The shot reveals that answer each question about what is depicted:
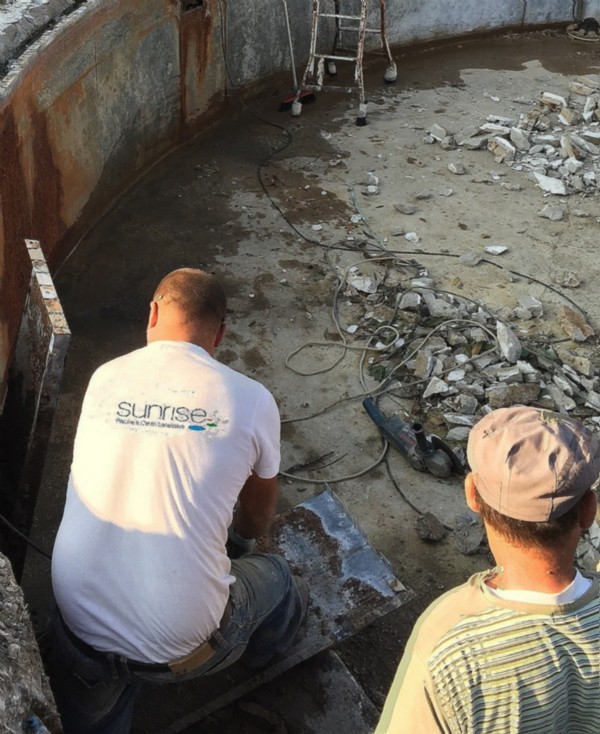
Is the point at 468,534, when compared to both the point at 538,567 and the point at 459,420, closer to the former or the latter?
the point at 459,420

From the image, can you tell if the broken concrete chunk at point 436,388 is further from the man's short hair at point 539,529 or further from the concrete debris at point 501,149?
the concrete debris at point 501,149

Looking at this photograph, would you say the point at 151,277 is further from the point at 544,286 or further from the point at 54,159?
the point at 544,286

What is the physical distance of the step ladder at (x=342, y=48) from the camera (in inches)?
351

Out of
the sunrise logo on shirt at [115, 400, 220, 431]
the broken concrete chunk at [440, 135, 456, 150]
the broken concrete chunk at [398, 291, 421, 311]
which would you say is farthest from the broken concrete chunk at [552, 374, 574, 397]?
the broken concrete chunk at [440, 135, 456, 150]

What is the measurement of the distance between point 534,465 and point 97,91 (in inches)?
221

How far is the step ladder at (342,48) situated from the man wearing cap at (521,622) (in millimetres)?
7567

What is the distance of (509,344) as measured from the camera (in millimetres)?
5570

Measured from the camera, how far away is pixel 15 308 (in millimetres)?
4938

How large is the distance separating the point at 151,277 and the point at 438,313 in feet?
7.59

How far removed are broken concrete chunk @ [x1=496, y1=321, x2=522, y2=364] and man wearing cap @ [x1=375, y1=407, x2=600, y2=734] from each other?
142 inches

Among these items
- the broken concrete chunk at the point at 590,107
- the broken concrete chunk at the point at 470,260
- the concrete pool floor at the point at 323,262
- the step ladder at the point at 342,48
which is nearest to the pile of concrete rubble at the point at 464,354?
the concrete pool floor at the point at 323,262

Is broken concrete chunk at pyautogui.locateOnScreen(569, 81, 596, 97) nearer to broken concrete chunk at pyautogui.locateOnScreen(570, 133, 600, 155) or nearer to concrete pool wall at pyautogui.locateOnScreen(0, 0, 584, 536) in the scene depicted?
broken concrete chunk at pyautogui.locateOnScreen(570, 133, 600, 155)

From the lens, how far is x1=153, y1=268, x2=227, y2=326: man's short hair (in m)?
3.04

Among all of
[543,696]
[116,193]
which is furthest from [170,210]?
[543,696]
